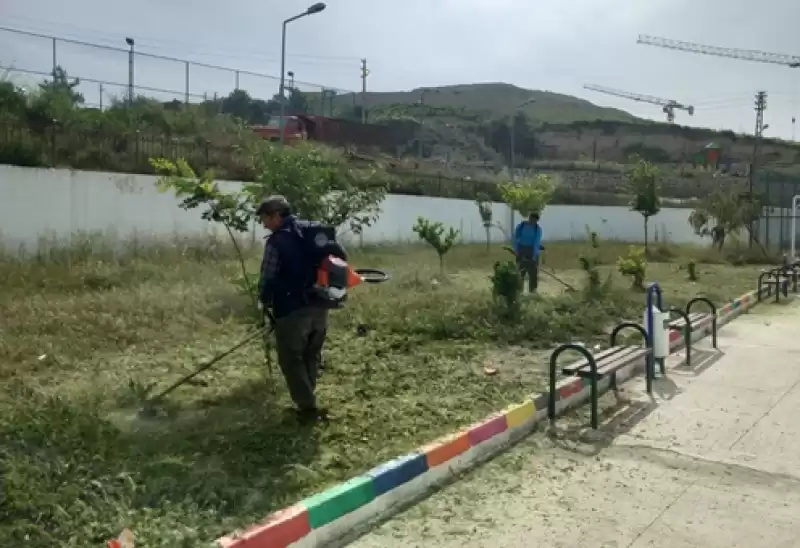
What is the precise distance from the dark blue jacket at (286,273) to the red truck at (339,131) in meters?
28.6

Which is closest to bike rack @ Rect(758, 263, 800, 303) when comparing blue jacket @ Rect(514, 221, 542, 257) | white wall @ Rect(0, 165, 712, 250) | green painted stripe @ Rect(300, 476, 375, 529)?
blue jacket @ Rect(514, 221, 542, 257)

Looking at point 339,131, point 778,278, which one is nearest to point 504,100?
point 339,131

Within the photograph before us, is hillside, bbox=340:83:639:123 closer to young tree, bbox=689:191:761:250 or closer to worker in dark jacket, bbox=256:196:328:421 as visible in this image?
young tree, bbox=689:191:761:250

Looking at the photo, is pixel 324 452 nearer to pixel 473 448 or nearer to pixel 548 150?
pixel 473 448

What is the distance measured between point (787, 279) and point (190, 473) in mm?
15792

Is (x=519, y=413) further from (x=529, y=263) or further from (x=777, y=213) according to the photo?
(x=777, y=213)

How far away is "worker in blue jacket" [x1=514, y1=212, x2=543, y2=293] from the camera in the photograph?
13.5 metres

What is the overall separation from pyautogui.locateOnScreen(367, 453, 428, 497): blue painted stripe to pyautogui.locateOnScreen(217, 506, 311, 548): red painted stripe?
667 millimetres

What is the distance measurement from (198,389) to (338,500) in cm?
269

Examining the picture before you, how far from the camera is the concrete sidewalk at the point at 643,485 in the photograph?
4.32 metres

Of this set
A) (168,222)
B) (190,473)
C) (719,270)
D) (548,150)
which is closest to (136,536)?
(190,473)

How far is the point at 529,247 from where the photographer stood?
44.8ft

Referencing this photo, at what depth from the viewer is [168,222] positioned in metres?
16.9

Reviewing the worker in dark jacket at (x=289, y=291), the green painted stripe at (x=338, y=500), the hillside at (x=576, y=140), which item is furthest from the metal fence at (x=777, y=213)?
the hillside at (x=576, y=140)
